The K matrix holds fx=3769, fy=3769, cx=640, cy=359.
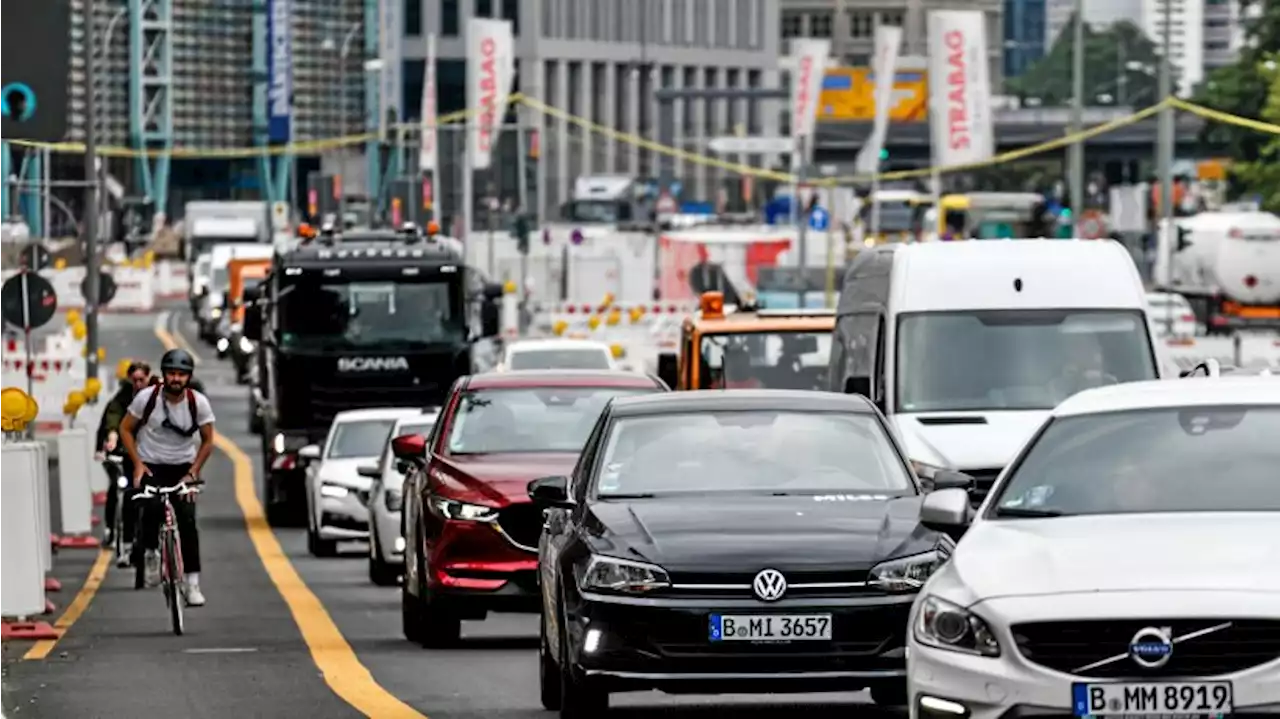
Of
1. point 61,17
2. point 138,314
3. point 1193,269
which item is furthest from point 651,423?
point 138,314

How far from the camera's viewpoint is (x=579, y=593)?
14000mm

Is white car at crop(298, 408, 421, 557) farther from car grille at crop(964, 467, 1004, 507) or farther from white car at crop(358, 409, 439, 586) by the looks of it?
car grille at crop(964, 467, 1004, 507)

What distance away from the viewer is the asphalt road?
15.9 metres

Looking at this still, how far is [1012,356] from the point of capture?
2248 centimetres

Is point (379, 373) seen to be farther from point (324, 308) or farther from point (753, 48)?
point (753, 48)

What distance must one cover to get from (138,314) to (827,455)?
10023 centimetres

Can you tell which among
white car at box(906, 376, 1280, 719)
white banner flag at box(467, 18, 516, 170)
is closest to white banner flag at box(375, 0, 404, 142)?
white banner flag at box(467, 18, 516, 170)

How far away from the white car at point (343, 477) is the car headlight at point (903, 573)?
59.9ft

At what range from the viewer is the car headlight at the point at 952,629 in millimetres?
10805

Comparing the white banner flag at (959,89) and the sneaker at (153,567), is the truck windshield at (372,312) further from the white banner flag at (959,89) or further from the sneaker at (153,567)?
the white banner flag at (959,89)

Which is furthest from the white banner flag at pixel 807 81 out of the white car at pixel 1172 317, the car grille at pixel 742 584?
the car grille at pixel 742 584

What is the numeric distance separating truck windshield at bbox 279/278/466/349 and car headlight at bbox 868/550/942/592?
23.5 meters

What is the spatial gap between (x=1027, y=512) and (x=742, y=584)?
1.97 m

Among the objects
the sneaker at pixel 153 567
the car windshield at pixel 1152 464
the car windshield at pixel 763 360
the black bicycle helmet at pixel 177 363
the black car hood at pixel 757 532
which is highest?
the car windshield at pixel 1152 464
